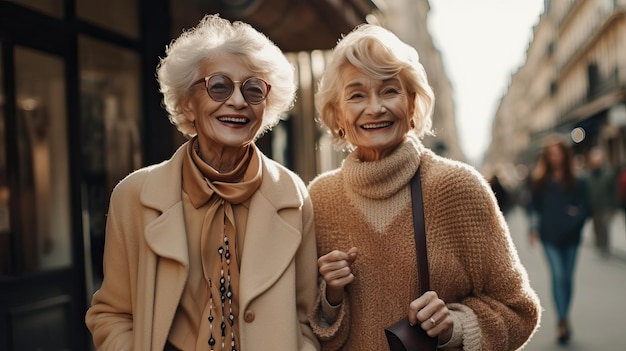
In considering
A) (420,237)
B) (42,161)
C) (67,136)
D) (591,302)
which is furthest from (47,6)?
(591,302)

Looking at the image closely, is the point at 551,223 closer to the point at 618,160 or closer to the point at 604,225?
the point at 604,225

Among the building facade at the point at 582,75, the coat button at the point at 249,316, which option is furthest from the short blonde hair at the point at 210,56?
the building facade at the point at 582,75

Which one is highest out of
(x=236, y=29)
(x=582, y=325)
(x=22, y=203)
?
(x=236, y=29)

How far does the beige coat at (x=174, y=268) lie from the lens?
7.83 ft

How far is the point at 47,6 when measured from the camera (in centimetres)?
514

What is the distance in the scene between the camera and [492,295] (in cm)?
260

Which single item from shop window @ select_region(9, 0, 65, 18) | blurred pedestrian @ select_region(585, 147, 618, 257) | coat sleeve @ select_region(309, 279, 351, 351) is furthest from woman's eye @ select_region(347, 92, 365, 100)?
blurred pedestrian @ select_region(585, 147, 618, 257)

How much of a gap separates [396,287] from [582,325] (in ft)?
19.2

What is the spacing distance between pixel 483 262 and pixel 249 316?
839mm

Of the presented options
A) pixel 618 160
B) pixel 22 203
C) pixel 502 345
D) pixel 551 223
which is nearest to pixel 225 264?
pixel 502 345

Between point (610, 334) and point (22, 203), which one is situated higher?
point (22, 203)

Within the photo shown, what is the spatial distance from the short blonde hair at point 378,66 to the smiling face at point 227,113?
36cm

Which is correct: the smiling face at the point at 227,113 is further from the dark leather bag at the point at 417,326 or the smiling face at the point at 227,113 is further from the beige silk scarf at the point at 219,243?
the dark leather bag at the point at 417,326

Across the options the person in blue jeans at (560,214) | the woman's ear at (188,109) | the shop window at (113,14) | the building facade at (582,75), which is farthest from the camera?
the building facade at (582,75)
